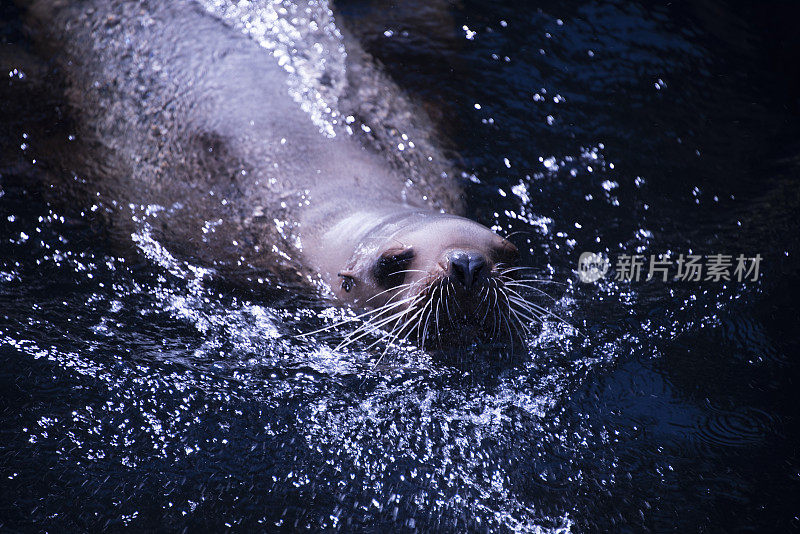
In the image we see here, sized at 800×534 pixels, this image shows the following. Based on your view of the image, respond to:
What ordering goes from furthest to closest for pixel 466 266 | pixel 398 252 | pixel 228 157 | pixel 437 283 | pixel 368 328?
pixel 228 157 → pixel 368 328 → pixel 398 252 → pixel 437 283 → pixel 466 266

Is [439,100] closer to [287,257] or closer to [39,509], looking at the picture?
[287,257]

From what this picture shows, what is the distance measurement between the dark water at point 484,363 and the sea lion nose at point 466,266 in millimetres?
632

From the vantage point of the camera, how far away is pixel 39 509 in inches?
135

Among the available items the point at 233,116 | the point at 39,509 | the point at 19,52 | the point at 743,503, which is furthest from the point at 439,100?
the point at 39,509

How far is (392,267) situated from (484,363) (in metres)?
0.74

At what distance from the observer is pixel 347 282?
4.15m

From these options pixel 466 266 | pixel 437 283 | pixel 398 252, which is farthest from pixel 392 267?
pixel 466 266

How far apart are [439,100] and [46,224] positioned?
2.86m

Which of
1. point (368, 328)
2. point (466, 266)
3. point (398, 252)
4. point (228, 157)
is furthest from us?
point (228, 157)

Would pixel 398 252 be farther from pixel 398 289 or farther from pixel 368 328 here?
pixel 368 328

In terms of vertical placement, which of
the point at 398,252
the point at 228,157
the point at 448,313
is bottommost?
the point at 448,313

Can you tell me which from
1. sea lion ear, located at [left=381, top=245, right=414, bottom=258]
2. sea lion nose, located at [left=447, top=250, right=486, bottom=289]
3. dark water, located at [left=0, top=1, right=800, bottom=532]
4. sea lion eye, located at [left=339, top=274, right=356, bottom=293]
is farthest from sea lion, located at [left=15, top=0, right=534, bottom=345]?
sea lion nose, located at [left=447, top=250, right=486, bottom=289]

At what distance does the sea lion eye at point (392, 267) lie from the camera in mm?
3809

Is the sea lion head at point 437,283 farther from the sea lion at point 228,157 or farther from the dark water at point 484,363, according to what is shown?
the dark water at point 484,363
